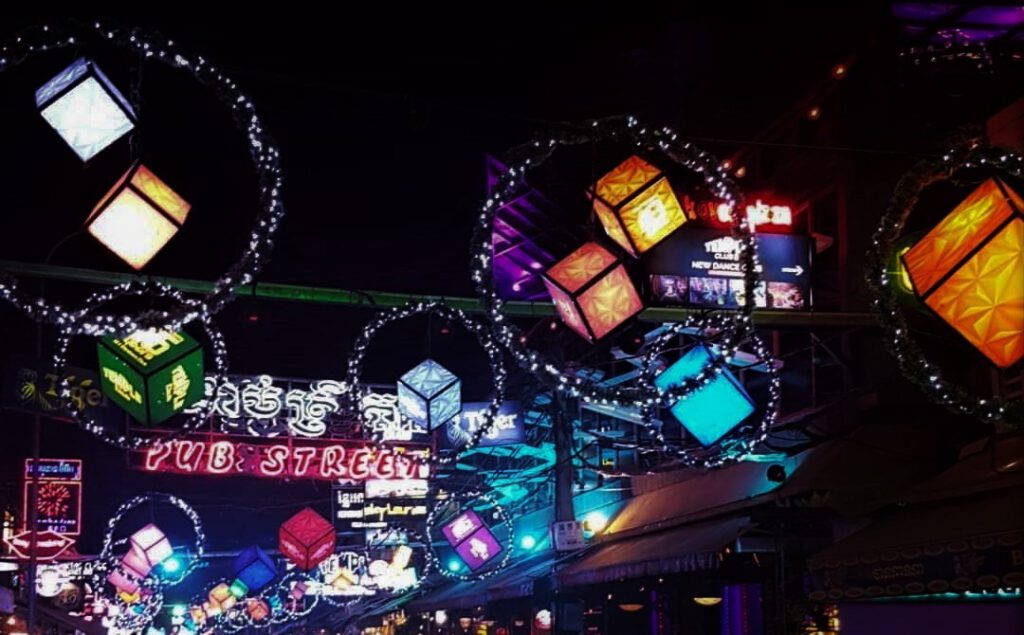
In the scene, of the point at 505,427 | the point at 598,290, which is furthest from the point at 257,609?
the point at 598,290

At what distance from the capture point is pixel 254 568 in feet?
82.3

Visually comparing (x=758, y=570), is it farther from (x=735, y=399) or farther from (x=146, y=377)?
(x=146, y=377)

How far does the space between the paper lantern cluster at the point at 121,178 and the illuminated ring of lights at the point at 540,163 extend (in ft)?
8.01

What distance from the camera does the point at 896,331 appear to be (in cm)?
832

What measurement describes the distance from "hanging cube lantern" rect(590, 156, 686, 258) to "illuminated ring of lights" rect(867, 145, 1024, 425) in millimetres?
1562

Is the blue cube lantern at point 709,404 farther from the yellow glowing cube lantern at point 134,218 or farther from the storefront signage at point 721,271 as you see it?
the yellow glowing cube lantern at point 134,218

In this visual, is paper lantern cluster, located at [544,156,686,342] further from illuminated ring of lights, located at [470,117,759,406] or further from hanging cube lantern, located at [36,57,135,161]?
hanging cube lantern, located at [36,57,135,161]

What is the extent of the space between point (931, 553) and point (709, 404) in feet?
9.19

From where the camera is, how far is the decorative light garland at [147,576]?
23062 millimetres

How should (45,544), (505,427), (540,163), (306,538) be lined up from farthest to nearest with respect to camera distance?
(45,544)
(505,427)
(306,538)
(540,163)

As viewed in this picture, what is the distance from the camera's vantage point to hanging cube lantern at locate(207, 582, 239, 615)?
32875mm

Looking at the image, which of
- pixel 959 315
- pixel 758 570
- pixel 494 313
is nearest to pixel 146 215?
pixel 494 313

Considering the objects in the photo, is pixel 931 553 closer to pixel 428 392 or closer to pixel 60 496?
pixel 428 392

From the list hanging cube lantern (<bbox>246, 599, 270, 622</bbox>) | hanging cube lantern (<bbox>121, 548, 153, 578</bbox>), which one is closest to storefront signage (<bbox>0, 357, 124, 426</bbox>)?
hanging cube lantern (<bbox>121, 548, 153, 578</bbox>)
